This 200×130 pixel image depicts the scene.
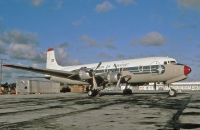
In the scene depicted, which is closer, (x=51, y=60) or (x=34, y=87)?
(x=51, y=60)

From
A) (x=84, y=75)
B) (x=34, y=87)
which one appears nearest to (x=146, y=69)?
(x=84, y=75)

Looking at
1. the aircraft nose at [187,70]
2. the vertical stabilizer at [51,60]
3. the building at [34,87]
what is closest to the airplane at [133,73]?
the aircraft nose at [187,70]

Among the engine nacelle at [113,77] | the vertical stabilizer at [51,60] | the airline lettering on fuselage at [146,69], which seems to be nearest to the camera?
the airline lettering on fuselage at [146,69]

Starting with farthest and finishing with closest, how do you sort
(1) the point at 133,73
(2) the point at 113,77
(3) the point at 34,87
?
(3) the point at 34,87, (1) the point at 133,73, (2) the point at 113,77

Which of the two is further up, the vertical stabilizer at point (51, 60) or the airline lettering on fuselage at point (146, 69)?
the vertical stabilizer at point (51, 60)

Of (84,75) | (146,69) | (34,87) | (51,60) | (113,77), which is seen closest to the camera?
(146,69)

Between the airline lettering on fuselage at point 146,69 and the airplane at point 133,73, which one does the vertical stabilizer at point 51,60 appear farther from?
the airline lettering on fuselage at point 146,69

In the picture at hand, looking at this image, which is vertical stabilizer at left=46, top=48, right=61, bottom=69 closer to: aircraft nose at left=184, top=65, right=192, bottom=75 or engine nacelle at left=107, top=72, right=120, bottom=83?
engine nacelle at left=107, top=72, right=120, bottom=83

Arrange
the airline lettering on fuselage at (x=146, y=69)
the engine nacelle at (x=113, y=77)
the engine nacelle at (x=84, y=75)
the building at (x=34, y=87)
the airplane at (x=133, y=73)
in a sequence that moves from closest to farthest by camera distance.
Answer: the airplane at (x=133, y=73)
the airline lettering on fuselage at (x=146, y=69)
the engine nacelle at (x=113, y=77)
the engine nacelle at (x=84, y=75)
the building at (x=34, y=87)

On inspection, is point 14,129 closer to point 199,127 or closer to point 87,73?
point 199,127

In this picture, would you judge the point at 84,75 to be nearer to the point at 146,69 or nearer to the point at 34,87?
the point at 146,69

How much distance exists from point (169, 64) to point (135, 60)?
14.9 feet

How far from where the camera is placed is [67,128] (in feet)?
34.5

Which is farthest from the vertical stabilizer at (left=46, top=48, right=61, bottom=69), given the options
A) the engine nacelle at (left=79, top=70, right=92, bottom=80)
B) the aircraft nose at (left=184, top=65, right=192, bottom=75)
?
→ the aircraft nose at (left=184, top=65, right=192, bottom=75)
